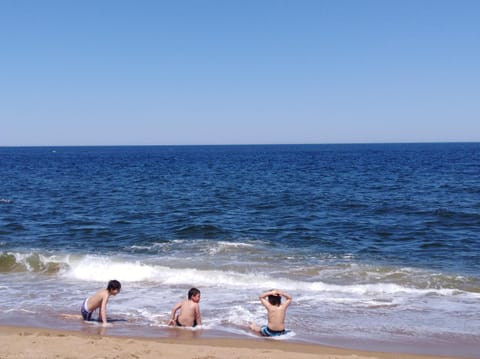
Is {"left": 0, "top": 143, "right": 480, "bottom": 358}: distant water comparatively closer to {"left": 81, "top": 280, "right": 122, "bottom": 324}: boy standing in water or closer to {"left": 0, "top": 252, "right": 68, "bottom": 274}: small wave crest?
{"left": 0, "top": 252, "right": 68, "bottom": 274}: small wave crest

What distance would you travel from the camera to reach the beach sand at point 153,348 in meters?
7.82

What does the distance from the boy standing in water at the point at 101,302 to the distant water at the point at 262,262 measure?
29cm

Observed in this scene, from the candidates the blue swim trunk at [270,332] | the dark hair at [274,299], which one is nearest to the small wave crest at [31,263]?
the dark hair at [274,299]

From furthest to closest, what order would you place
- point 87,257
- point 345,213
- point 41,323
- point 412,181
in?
point 412,181, point 345,213, point 87,257, point 41,323

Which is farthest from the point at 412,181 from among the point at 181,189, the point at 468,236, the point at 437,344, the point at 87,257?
the point at 437,344

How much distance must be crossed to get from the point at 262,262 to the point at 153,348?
8205mm

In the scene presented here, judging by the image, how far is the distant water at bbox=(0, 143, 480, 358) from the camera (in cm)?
1025

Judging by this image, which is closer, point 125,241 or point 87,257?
point 87,257

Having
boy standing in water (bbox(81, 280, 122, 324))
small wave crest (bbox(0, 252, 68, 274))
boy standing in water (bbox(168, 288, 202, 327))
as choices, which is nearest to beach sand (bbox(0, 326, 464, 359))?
boy standing in water (bbox(168, 288, 202, 327))

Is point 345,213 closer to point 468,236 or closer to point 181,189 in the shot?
point 468,236

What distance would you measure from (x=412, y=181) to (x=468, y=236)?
23863 mm

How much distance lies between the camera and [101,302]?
33.1ft

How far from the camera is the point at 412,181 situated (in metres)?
43.0

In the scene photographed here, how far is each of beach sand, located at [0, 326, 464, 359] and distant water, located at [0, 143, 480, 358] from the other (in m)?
0.59
